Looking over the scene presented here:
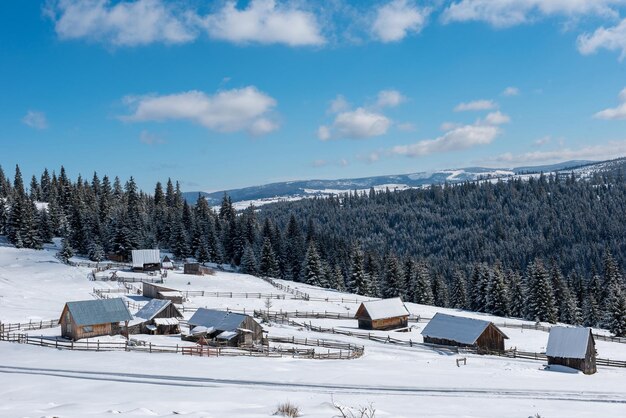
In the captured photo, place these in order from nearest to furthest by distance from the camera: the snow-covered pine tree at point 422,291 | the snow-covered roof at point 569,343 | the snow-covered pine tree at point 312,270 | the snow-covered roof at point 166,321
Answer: the snow-covered roof at point 569,343
the snow-covered roof at point 166,321
the snow-covered pine tree at point 422,291
the snow-covered pine tree at point 312,270

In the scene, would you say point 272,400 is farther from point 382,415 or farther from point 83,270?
point 83,270

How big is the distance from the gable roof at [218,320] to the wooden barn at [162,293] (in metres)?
15.8

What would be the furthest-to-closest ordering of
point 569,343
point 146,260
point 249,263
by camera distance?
point 249,263 < point 146,260 < point 569,343

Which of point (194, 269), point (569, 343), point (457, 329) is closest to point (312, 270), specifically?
point (194, 269)

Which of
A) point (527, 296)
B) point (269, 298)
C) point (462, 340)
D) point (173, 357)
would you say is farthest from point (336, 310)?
point (173, 357)

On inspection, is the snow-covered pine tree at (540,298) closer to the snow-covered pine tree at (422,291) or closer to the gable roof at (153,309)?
the snow-covered pine tree at (422,291)

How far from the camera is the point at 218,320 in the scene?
4981 cm

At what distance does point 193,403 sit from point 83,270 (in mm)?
77555

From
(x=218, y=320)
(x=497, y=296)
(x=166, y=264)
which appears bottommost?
(x=497, y=296)

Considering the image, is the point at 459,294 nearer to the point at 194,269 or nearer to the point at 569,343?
the point at 194,269

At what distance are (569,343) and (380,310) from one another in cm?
2399

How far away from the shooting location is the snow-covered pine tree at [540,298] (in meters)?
75.5

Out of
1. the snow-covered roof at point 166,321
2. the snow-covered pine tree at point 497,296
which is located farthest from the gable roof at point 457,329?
the snow-covered pine tree at point 497,296

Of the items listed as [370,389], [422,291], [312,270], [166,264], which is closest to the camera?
[370,389]
